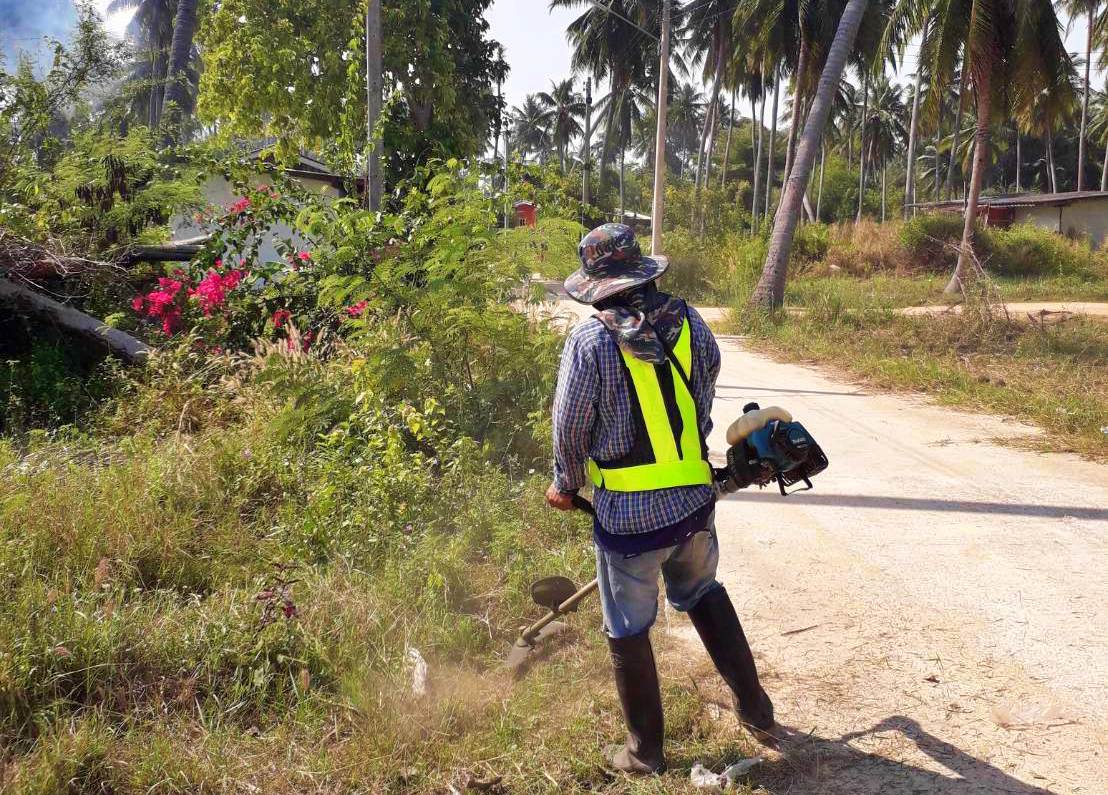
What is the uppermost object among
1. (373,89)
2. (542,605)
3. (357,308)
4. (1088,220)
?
(1088,220)

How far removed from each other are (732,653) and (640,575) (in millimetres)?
461

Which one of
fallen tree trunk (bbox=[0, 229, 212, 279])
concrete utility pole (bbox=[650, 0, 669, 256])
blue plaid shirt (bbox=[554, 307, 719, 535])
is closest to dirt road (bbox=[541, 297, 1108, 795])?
blue plaid shirt (bbox=[554, 307, 719, 535])

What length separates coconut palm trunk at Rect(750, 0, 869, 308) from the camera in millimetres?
14523

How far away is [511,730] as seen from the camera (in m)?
3.25

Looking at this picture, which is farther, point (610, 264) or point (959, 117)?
point (959, 117)

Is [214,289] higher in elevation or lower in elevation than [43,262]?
lower

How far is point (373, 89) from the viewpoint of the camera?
36.3 ft

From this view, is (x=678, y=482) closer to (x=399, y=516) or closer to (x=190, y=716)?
(x=190, y=716)

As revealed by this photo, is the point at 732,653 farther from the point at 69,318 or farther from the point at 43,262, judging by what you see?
the point at 43,262

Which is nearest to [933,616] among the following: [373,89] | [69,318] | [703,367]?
[703,367]

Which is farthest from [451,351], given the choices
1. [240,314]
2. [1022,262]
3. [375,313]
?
[1022,262]

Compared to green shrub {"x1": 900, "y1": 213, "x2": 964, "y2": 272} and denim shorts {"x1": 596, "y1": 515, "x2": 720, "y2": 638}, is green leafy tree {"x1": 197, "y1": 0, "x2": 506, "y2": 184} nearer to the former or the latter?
green shrub {"x1": 900, "y1": 213, "x2": 964, "y2": 272}

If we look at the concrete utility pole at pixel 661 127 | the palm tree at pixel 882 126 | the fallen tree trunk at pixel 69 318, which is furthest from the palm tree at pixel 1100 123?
the fallen tree trunk at pixel 69 318

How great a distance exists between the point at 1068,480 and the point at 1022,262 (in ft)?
78.7
